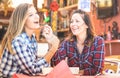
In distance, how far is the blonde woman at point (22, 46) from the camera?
6.20ft

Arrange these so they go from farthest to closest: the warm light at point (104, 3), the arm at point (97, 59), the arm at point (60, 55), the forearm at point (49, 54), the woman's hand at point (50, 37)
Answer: the warm light at point (104, 3)
the arm at point (60, 55)
the arm at point (97, 59)
the woman's hand at point (50, 37)
the forearm at point (49, 54)

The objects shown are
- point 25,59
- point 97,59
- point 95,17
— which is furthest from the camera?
point 95,17

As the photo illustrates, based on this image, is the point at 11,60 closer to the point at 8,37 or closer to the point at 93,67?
the point at 8,37

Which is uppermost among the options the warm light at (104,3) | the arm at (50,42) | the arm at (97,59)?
the warm light at (104,3)

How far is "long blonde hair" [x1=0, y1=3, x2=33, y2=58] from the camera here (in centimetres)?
196

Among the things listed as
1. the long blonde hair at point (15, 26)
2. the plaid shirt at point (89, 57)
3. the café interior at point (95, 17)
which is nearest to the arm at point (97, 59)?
the plaid shirt at point (89, 57)

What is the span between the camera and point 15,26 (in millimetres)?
2027

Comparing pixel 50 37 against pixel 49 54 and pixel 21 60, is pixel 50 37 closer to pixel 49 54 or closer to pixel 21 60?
pixel 49 54

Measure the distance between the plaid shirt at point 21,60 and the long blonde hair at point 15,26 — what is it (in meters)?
0.03

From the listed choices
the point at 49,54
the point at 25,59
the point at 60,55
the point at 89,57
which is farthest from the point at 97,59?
the point at 25,59

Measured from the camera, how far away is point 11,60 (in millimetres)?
1976

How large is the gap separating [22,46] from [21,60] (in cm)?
9

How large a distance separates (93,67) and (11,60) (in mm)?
617

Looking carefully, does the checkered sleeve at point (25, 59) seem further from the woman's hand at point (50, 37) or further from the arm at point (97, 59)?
the arm at point (97, 59)
